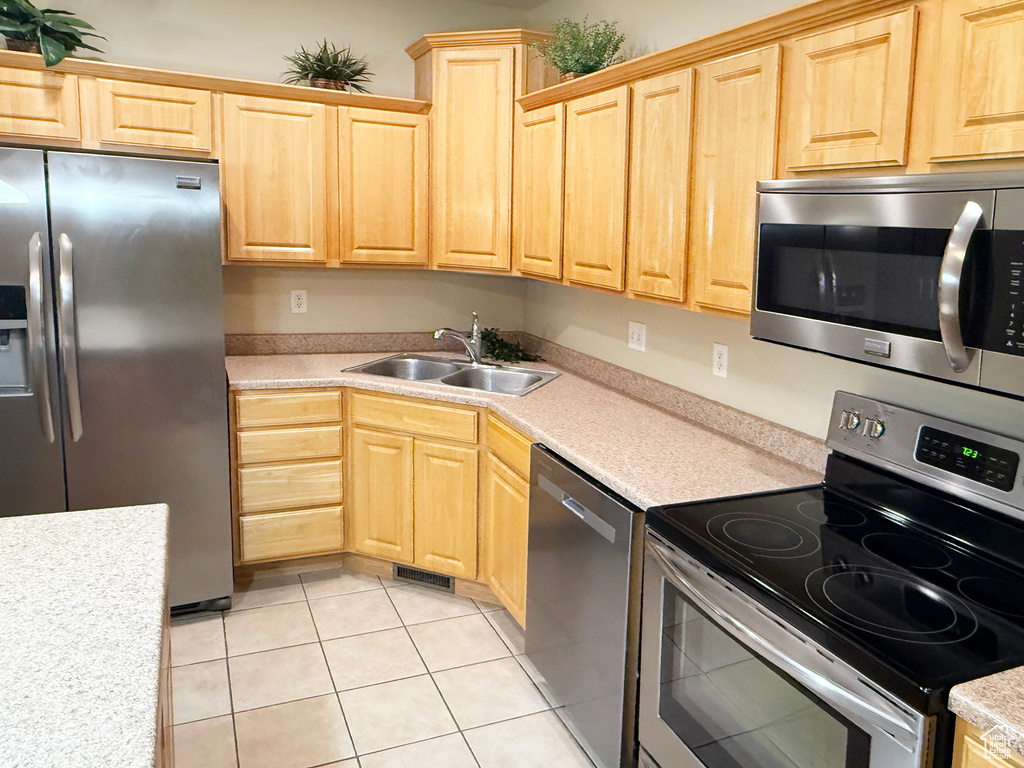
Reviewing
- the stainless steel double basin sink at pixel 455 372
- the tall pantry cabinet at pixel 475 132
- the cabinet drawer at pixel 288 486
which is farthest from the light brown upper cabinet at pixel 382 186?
the cabinet drawer at pixel 288 486

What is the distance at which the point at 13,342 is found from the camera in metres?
2.70

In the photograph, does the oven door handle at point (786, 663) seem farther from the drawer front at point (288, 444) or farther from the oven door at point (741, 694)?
the drawer front at point (288, 444)

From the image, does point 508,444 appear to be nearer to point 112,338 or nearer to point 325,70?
point 112,338

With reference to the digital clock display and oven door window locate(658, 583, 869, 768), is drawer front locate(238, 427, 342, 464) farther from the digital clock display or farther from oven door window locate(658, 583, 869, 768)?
the digital clock display

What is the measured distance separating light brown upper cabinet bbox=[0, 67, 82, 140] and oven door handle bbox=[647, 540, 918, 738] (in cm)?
261

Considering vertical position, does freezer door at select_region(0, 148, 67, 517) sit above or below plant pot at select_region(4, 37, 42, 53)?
below

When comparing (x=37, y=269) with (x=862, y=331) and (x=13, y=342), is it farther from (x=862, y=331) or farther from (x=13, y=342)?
Answer: (x=862, y=331)

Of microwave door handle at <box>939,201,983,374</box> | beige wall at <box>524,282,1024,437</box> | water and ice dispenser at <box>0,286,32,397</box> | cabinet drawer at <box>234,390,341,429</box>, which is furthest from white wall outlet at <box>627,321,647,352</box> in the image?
water and ice dispenser at <box>0,286,32,397</box>

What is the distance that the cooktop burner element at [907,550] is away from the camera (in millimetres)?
1630

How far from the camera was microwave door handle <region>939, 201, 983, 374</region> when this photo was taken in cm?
138

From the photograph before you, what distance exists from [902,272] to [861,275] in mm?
103

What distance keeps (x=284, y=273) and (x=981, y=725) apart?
3233mm

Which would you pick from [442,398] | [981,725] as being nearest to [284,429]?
[442,398]

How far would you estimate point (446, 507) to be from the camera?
3.17 m
